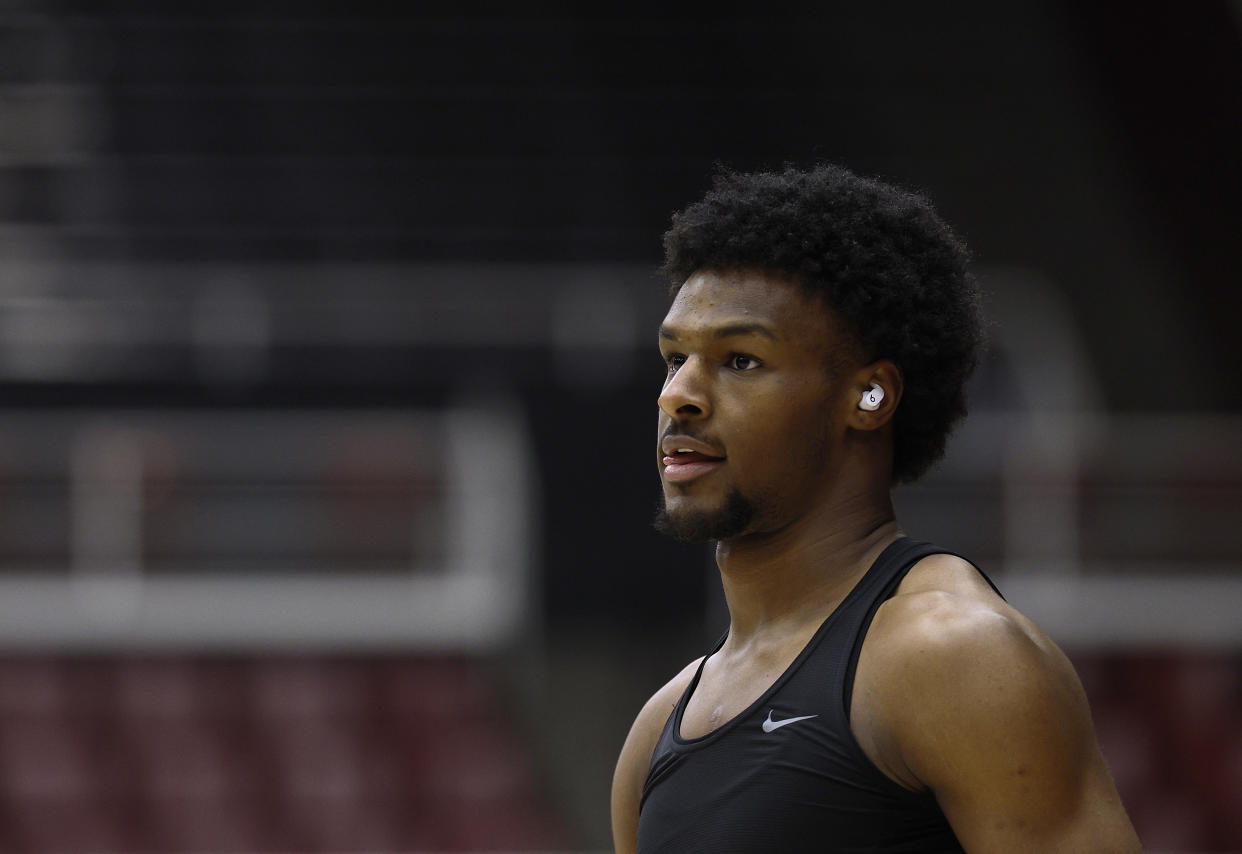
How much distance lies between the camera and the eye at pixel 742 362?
6.00 ft

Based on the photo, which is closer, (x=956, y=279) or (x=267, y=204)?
Answer: (x=956, y=279)

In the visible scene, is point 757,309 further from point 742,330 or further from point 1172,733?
point 1172,733

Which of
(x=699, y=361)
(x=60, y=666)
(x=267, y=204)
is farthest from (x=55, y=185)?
(x=699, y=361)

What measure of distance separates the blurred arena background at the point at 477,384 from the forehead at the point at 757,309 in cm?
487

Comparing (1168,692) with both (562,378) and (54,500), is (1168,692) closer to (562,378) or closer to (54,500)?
(562,378)

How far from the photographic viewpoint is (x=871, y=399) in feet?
6.01

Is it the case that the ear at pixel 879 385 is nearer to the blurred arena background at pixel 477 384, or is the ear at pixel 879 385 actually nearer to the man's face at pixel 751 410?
the man's face at pixel 751 410

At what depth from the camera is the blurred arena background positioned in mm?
6781

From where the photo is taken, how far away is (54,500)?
6.70m

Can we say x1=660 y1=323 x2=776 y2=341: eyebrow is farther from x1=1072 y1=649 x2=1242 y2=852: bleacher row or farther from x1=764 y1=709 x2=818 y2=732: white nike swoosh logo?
x1=1072 y1=649 x2=1242 y2=852: bleacher row

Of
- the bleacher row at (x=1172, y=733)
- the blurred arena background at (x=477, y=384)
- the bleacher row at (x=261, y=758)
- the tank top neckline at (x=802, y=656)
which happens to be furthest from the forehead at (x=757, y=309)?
the bleacher row at (x=1172, y=733)

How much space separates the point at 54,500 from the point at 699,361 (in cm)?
538

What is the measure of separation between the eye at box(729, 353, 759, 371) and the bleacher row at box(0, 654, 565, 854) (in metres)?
5.25

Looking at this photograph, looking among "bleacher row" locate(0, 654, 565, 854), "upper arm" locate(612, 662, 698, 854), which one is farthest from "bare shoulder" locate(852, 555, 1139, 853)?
"bleacher row" locate(0, 654, 565, 854)
